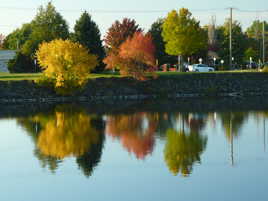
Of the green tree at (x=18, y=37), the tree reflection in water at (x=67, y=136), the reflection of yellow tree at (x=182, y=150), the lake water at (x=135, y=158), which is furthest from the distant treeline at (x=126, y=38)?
the reflection of yellow tree at (x=182, y=150)

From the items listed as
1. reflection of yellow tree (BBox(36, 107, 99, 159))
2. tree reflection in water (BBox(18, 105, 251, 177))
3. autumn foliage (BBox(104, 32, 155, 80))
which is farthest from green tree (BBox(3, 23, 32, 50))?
reflection of yellow tree (BBox(36, 107, 99, 159))

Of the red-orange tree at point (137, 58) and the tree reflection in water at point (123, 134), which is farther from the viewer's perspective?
the red-orange tree at point (137, 58)

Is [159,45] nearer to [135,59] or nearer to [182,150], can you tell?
[135,59]

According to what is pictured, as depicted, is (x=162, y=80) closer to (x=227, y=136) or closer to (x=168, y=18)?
(x=168, y=18)

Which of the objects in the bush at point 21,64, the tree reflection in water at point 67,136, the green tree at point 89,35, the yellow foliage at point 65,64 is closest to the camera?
the tree reflection in water at point 67,136

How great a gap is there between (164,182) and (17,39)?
10653 centimetres

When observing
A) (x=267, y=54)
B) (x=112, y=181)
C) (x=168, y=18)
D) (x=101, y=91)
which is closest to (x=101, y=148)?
(x=112, y=181)

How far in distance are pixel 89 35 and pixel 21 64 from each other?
12545mm

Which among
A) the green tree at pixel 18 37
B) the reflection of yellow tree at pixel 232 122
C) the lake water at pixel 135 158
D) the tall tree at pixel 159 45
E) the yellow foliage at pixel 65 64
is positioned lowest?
the lake water at pixel 135 158

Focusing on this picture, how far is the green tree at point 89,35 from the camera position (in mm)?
77062

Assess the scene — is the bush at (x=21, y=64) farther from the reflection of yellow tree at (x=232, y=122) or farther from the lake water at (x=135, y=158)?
the reflection of yellow tree at (x=232, y=122)

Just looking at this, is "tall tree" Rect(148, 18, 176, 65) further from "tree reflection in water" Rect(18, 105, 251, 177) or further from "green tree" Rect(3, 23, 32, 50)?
"tree reflection in water" Rect(18, 105, 251, 177)

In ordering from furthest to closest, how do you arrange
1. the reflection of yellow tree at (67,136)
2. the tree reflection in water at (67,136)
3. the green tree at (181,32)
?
the green tree at (181,32), the reflection of yellow tree at (67,136), the tree reflection in water at (67,136)

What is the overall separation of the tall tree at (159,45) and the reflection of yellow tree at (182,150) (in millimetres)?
55112
